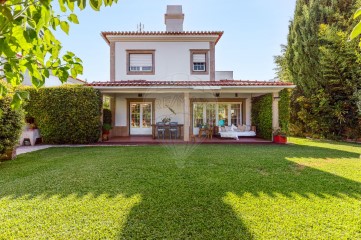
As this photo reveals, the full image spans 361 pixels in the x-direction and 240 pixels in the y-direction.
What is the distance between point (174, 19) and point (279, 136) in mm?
11143

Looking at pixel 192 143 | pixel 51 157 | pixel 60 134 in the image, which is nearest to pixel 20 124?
pixel 51 157

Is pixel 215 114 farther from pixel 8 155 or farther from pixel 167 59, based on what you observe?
pixel 8 155

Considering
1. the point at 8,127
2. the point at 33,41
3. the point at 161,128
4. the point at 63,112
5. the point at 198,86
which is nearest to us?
the point at 33,41

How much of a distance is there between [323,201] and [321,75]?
12838 mm

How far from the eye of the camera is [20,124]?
732cm

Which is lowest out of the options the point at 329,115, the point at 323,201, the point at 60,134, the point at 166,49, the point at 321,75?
the point at 323,201

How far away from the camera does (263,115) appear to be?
12422mm

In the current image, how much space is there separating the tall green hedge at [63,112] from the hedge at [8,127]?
10.6 feet

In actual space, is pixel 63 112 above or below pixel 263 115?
above

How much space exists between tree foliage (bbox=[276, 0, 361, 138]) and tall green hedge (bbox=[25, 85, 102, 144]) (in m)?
13.8

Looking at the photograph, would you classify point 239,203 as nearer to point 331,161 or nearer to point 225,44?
point 331,161

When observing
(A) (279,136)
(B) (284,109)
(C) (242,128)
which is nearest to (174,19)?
(C) (242,128)

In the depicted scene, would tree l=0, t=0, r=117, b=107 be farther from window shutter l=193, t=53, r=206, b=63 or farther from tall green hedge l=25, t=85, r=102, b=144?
window shutter l=193, t=53, r=206, b=63

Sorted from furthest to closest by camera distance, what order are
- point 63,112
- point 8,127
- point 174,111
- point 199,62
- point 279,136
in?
1. point 199,62
2. point 174,111
3. point 279,136
4. point 63,112
5. point 8,127
